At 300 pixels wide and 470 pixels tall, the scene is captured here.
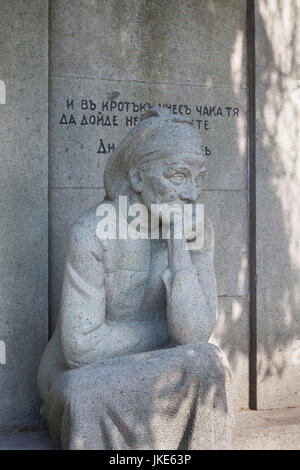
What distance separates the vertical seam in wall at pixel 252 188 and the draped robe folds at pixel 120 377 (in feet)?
5.53

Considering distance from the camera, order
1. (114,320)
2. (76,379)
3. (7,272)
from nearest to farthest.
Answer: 1. (76,379)
2. (114,320)
3. (7,272)

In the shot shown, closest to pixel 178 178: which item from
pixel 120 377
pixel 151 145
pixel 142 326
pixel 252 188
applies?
pixel 151 145

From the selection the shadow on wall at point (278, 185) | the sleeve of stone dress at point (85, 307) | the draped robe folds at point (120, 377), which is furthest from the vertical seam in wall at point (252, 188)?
the sleeve of stone dress at point (85, 307)

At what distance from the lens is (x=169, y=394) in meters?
4.74

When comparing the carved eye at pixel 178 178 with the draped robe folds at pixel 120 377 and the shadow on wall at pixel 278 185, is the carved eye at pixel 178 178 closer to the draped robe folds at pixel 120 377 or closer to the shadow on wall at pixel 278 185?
the draped robe folds at pixel 120 377

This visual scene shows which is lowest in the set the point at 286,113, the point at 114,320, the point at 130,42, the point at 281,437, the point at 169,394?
the point at 281,437

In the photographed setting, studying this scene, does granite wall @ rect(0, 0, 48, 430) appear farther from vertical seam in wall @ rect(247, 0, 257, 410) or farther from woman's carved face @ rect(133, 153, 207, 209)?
vertical seam in wall @ rect(247, 0, 257, 410)

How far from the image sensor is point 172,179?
5.04 meters

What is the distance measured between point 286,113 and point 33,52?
87.4 inches

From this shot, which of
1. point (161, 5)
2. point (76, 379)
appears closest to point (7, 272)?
point (76, 379)

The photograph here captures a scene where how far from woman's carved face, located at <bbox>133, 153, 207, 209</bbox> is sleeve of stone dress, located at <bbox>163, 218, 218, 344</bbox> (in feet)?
0.90

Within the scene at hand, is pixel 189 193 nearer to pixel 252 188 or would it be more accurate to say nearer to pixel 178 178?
pixel 178 178

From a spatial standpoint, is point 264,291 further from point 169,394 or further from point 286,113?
point 169,394

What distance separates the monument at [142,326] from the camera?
4680mm
